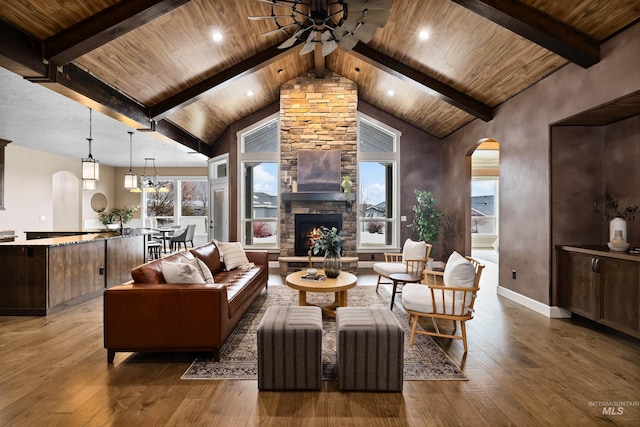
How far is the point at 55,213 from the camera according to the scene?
10328 mm

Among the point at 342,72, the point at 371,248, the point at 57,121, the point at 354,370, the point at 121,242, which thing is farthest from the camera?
the point at 371,248

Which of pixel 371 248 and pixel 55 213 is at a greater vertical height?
pixel 55 213

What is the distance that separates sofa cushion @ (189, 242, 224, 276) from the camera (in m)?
4.42

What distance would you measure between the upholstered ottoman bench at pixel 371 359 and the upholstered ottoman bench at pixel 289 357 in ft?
0.59

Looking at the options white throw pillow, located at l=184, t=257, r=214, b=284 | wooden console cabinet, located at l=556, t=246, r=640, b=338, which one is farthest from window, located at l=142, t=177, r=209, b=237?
wooden console cabinet, located at l=556, t=246, r=640, b=338

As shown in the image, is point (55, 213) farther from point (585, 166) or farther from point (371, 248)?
point (585, 166)

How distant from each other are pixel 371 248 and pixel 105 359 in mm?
5825

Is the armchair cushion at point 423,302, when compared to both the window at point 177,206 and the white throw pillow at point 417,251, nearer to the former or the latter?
the white throw pillow at point 417,251

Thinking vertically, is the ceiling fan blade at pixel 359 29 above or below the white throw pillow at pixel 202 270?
above

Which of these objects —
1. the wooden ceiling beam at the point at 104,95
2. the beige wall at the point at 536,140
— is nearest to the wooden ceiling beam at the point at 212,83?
the wooden ceiling beam at the point at 104,95

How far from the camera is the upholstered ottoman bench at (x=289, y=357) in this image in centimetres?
243

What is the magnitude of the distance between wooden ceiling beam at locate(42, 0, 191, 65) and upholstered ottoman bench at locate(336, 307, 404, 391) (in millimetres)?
3475

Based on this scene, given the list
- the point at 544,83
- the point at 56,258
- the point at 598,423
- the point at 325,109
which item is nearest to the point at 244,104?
the point at 325,109

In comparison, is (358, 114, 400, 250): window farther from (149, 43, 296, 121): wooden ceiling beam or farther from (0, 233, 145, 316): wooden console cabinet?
(0, 233, 145, 316): wooden console cabinet
